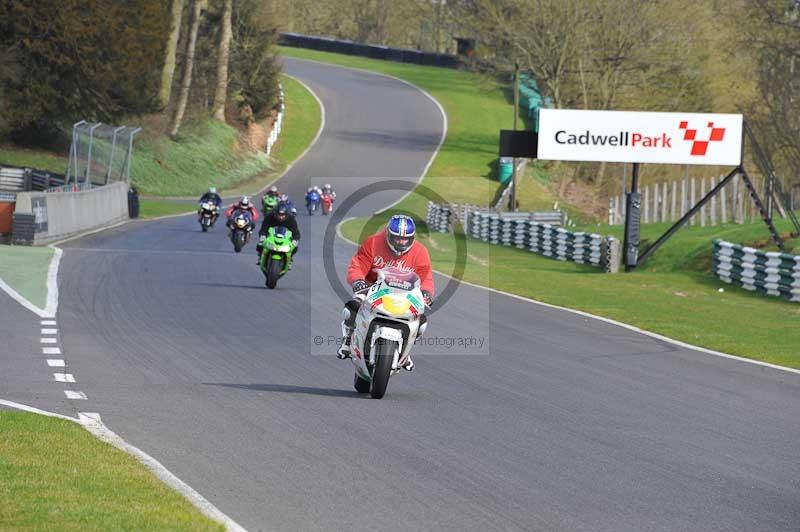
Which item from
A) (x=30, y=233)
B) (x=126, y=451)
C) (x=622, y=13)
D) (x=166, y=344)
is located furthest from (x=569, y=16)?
(x=126, y=451)

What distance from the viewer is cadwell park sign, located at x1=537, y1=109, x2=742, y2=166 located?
103 feet

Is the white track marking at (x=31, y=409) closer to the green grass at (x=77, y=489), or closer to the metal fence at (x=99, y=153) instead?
the green grass at (x=77, y=489)

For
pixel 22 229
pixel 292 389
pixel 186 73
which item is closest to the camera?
pixel 292 389

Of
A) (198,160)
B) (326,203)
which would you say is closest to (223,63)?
(198,160)

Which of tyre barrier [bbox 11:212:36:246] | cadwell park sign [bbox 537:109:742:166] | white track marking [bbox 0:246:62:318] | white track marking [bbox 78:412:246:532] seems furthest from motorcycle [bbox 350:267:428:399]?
tyre barrier [bbox 11:212:36:246]

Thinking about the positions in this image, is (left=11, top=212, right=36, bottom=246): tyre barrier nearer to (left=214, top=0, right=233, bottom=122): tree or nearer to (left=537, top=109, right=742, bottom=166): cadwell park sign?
(left=537, top=109, right=742, bottom=166): cadwell park sign

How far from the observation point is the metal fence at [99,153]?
39463 mm

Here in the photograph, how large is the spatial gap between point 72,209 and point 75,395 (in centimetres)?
2556

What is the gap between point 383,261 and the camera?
1181 cm

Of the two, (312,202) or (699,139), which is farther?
(312,202)

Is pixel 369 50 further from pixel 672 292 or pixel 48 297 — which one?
pixel 48 297

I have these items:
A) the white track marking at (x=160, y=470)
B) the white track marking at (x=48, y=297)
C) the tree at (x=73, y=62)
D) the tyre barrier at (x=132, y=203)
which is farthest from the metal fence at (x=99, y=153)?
the white track marking at (x=160, y=470)

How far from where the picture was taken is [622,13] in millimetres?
62094

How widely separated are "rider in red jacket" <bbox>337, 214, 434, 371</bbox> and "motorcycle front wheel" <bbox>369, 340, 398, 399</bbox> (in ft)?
0.78
